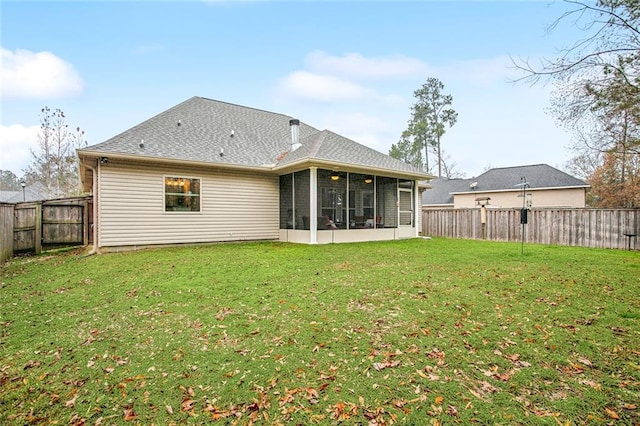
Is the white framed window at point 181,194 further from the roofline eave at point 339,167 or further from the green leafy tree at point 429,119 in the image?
the green leafy tree at point 429,119

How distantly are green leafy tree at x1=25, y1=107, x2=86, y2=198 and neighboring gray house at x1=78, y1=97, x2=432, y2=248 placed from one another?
40.3 ft

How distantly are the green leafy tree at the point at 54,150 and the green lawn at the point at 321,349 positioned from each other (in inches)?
806

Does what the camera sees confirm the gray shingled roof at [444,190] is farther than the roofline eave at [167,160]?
Yes

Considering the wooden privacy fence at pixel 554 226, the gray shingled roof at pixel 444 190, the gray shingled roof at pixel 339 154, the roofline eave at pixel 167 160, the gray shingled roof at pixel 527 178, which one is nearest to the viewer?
the roofline eave at pixel 167 160

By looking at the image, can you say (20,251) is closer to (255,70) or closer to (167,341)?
(167,341)

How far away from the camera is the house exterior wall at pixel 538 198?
18312 mm

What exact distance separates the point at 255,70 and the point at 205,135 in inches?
232

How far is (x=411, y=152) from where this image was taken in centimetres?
3238

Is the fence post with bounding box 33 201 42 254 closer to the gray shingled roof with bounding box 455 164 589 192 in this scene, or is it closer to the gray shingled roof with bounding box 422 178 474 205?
the gray shingled roof with bounding box 422 178 474 205

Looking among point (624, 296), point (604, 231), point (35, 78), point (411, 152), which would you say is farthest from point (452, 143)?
point (35, 78)

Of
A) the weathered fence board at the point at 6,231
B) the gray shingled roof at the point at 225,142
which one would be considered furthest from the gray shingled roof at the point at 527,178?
the weathered fence board at the point at 6,231

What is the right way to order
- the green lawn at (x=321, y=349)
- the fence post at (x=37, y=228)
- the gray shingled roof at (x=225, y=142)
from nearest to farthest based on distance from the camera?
the green lawn at (x=321, y=349) < the fence post at (x=37, y=228) < the gray shingled roof at (x=225, y=142)

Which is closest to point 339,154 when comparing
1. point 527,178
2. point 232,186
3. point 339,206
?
point 339,206

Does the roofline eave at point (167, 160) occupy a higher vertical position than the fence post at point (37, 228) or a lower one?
higher
